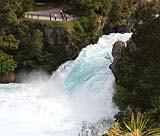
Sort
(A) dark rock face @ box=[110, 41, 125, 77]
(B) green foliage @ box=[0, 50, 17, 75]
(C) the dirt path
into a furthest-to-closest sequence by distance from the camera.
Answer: (C) the dirt path
(B) green foliage @ box=[0, 50, 17, 75]
(A) dark rock face @ box=[110, 41, 125, 77]

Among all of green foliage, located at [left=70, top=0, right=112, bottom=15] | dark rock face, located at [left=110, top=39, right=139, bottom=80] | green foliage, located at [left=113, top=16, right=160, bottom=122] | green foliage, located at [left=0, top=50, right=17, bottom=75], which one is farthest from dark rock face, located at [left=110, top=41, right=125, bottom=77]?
green foliage, located at [left=70, top=0, right=112, bottom=15]

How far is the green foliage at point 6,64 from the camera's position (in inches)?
1555

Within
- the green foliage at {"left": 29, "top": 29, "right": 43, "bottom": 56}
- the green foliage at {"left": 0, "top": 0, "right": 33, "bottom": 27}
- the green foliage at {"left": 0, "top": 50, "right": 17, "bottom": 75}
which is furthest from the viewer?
the green foliage at {"left": 0, "top": 0, "right": 33, "bottom": 27}

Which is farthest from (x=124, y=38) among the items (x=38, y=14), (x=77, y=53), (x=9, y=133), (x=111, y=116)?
(x=9, y=133)

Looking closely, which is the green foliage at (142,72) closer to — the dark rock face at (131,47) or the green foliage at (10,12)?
the dark rock face at (131,47)

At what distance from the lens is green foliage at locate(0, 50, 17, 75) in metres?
39.5

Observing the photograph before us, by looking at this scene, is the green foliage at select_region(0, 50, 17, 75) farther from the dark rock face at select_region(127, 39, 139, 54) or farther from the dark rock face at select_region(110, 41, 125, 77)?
the dark rock face at select_region(127, 39, 139, 54)

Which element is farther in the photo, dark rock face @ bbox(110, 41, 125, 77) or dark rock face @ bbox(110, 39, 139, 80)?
dark rock face @ bbox(110, 41, 125, 77)

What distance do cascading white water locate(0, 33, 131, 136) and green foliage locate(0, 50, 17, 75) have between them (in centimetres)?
129

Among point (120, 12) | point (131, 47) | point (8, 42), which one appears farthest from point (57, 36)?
point (131, 47)

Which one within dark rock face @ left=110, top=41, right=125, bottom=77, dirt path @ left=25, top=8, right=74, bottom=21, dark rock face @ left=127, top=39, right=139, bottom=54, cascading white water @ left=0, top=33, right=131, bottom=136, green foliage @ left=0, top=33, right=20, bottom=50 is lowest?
cascading white water @ left=0, top=33, right=131, bottom=136

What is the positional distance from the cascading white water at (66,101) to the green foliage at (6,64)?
4.22ft

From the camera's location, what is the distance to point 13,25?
41.2 m

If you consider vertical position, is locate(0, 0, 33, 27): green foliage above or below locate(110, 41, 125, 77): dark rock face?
above
